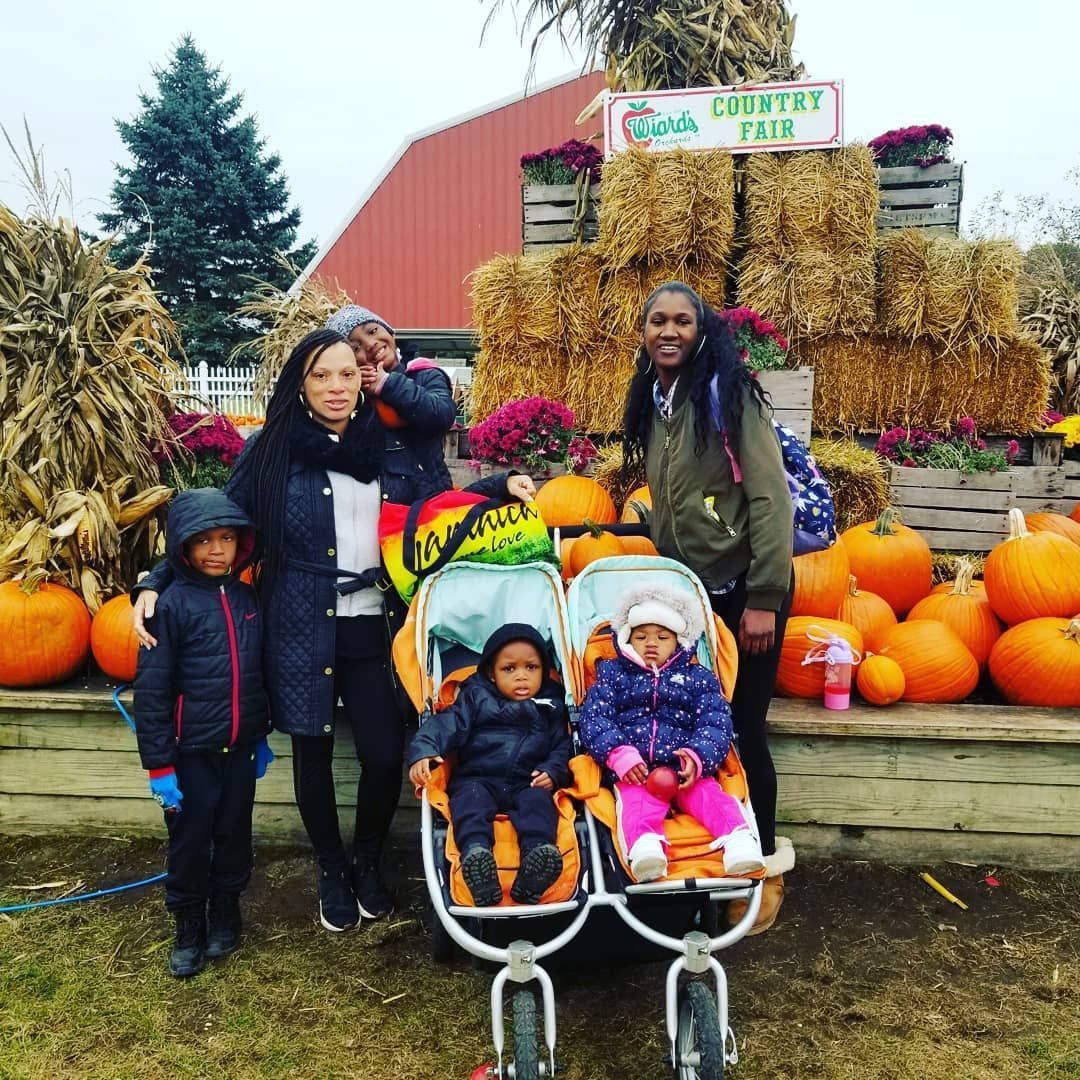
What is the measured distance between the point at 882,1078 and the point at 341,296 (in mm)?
6704

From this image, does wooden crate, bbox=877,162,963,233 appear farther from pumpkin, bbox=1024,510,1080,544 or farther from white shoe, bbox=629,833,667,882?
white shoe, bbox=629,833,667,882

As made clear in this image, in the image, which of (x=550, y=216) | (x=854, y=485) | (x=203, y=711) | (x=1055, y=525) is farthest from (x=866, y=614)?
(x=550, y=216)

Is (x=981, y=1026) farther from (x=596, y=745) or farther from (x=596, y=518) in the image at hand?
(x=596, y=518)

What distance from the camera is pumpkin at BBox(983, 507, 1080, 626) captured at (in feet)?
12.3

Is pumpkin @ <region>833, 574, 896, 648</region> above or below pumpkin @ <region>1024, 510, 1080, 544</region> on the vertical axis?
below

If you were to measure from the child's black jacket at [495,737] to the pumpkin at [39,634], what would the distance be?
2.07m

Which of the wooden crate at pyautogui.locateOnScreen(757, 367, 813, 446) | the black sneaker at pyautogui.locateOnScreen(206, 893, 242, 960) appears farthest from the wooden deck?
the wooden crate at pyautogui.locateOnScreen(757, 367, 813, 446)

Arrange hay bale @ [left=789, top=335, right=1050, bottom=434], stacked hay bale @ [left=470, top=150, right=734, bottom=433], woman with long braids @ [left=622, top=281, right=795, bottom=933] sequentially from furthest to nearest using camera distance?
hay bale @ [left=789, top=335, right=1050, bottom=434] → stacked hay bale @ [left=470, top=150, right=734, bottom=433] → woman with long braids @ [left=622, top=281, right=795, bottom=933]

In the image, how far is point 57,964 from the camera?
290 cm

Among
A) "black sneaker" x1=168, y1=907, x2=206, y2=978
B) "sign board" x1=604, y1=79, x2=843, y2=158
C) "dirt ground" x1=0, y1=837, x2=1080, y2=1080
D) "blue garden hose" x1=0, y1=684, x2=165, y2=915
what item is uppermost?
"sign board" x1=604, y1=79, x2=843, y2=158

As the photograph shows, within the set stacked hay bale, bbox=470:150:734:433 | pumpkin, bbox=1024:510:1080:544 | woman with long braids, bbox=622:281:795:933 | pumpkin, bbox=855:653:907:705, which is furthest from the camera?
stacked hay bale, bbox=470:150:734:433

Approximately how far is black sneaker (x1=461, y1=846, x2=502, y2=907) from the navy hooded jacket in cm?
105

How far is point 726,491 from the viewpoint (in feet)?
9.25

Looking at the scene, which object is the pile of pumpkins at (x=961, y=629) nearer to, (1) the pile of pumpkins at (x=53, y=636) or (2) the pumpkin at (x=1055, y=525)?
(2) the pumpkin at (x=1055, y=525)
